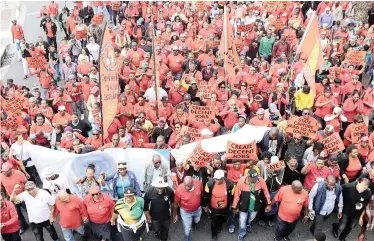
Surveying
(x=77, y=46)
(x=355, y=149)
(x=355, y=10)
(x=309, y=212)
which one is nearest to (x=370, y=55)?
(x=355, y=10)

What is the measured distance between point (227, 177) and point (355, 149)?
2315mm

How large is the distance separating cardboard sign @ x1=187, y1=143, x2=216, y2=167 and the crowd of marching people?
131 mm

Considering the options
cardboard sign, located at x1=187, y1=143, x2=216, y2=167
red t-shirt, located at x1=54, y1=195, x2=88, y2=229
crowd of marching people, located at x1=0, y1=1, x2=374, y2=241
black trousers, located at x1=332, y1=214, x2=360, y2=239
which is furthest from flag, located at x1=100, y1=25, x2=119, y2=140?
black trousers, located at x1=332, y1=214, x2=360, y2=239

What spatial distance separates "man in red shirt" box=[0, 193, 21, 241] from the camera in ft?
22.5

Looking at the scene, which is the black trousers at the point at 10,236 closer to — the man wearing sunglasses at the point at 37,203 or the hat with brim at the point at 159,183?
the man wearing sunglasses at the point at 37,203

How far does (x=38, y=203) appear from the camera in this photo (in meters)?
6.98

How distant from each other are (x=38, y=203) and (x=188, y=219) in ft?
8.09

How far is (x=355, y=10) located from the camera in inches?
642

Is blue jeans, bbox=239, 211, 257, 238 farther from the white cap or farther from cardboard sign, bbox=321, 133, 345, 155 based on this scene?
cardboard sign, bbox=321, 133, 345, 155

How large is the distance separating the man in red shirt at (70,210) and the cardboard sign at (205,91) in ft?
13.8

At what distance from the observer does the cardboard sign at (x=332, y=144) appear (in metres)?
7.85

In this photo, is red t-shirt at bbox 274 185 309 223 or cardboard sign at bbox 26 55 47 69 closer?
red t-shirt at bbox 274 185 309 223

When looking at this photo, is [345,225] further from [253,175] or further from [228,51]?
[228,51]

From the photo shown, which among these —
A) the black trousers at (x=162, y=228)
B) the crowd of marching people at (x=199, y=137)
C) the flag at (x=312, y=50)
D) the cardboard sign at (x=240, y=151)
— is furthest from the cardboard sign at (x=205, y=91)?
the black trousers at (x=162, y=228)
